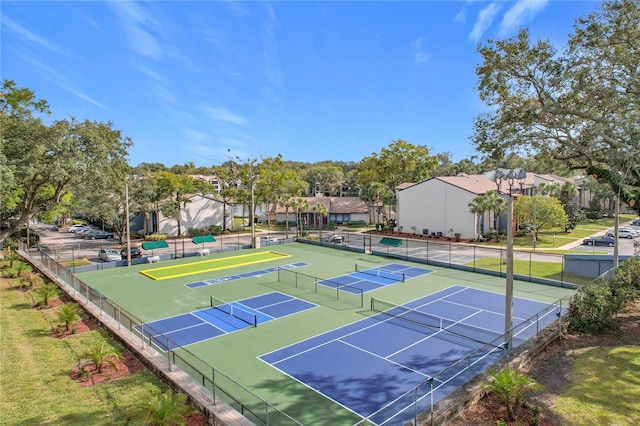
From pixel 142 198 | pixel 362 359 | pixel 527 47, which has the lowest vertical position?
pixel 362 359

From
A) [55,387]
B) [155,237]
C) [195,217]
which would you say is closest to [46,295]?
[55,387]

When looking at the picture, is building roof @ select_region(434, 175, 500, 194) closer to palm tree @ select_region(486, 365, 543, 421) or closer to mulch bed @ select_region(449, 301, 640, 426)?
mulch bed @ select_region(449, 301, 640, 426)

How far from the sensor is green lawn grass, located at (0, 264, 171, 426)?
1053 centimetres

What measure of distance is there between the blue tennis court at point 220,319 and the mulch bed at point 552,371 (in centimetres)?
1170

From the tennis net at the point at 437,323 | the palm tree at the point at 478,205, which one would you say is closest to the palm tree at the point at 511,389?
the tennis net at the point at 437,323

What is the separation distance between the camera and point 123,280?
97.7 feet

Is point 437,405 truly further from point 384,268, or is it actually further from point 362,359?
point 384,268

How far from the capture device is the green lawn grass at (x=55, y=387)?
10531 mm

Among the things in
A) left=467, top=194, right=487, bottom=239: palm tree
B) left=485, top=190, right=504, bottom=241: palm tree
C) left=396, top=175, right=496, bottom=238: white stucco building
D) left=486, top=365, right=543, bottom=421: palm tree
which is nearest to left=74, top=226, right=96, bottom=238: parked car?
left=396, top=175, right=496, bottom=238: white stucco building

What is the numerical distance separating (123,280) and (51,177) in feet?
34.9

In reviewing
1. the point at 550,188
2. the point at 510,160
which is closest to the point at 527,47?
the point at 510,160

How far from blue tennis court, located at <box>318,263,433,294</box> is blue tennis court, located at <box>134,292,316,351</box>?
4.43 meters

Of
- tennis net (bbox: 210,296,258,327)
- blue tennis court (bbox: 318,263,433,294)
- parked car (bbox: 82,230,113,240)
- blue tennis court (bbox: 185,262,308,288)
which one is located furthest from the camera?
parked car (bbox: 82,230,113,240)

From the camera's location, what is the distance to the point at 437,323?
65.2ft
